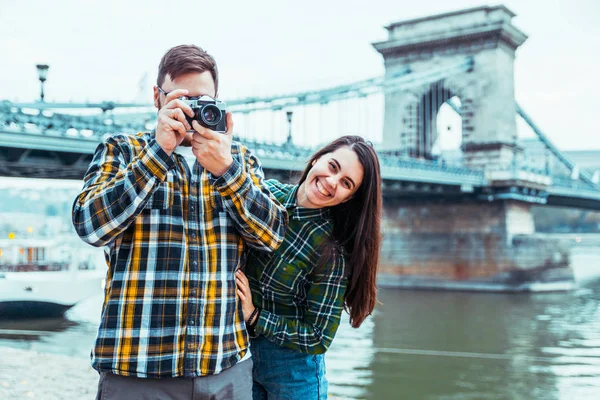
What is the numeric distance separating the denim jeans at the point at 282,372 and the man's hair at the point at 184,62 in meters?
0.70

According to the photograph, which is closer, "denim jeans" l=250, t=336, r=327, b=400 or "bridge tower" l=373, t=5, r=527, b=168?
"denim jeans" l=250, t=336, r=327, b=400

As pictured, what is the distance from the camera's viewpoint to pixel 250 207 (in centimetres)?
139

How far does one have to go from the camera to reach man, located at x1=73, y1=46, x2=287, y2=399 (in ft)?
4.29

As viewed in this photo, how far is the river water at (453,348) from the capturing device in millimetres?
6938

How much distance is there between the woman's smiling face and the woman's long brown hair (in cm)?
2

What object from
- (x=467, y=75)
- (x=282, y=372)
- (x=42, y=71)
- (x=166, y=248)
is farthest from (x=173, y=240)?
(x=467, y=75)

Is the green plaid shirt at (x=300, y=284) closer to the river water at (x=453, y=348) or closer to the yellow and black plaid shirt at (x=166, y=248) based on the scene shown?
the yellow and black plaid shirt at (x=166, y=248)

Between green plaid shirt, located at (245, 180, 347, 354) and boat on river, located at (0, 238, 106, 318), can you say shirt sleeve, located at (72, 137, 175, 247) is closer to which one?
green plaid shirt, located at (245, 180, 347, 354)

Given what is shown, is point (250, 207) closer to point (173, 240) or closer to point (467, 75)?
point (173, 240)

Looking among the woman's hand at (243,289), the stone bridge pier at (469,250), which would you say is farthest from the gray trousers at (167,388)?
the stone bridge pier at (469,250)

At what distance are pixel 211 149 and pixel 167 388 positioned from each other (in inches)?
18.8

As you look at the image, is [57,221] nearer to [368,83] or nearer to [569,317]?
[368,83]

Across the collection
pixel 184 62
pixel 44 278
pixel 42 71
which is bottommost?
pixel 44 278

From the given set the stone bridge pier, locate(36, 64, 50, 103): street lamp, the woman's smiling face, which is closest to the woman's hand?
the woman's smiling face
